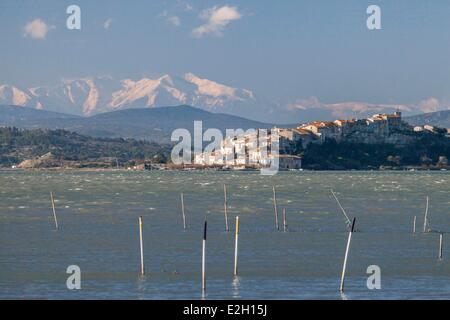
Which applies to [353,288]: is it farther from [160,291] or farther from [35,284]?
[35,284]
